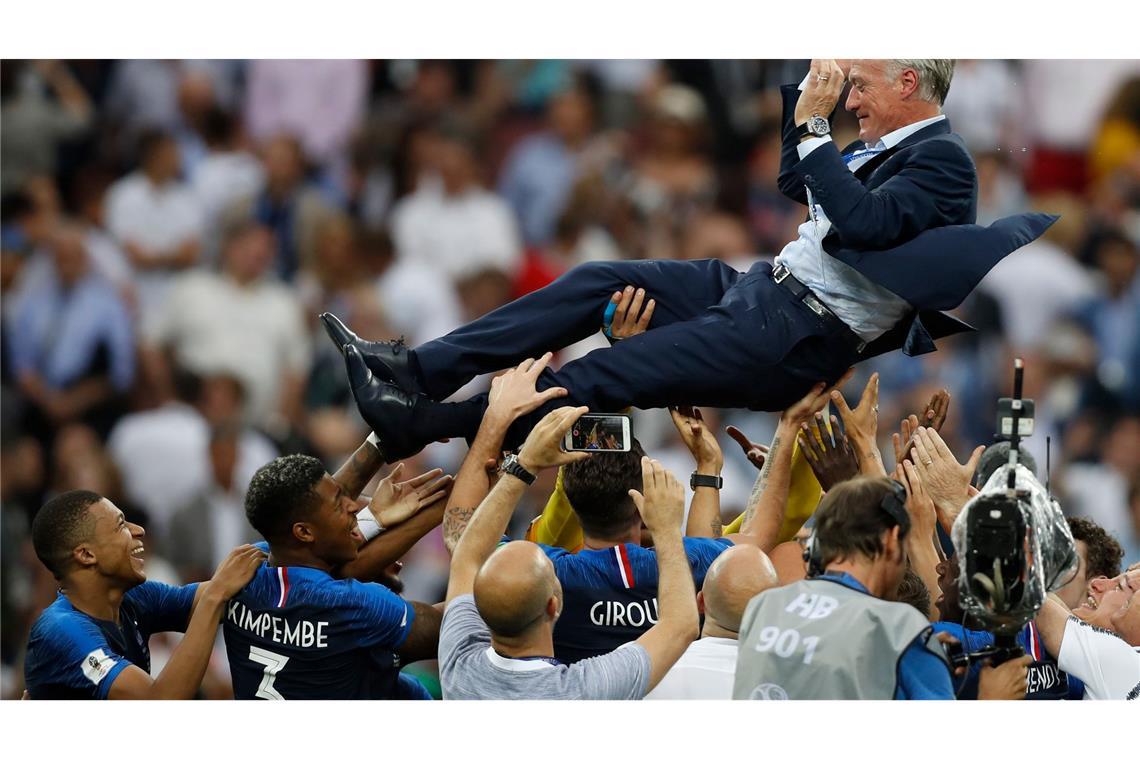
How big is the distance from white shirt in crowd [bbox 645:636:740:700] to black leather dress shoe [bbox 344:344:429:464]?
4.17 feet

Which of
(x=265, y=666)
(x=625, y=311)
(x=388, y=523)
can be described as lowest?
(x=265, y=666)

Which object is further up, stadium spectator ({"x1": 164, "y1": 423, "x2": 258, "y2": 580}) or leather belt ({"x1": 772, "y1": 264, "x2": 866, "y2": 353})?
leather belt ({"x1": 772, "y1": 264, "x2": 866, "y2": 353})

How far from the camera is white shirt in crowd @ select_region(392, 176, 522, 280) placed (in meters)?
10.5

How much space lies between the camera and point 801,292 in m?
5.28

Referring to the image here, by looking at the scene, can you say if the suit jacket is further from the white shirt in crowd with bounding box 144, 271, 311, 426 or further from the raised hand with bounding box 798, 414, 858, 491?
the white shirt in crowd with bounding box 144, 271, 311, 426

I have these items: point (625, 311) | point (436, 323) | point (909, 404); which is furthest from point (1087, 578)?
point (436, 323)

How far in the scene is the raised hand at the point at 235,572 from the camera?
4914 millimetres

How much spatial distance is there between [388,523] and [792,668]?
179 centimetres

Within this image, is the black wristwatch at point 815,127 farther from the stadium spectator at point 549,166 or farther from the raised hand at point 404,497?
the stadium spectator at point 549,166

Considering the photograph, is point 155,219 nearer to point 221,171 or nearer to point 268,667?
point 221,171

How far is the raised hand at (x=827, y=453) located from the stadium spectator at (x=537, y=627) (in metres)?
1.03

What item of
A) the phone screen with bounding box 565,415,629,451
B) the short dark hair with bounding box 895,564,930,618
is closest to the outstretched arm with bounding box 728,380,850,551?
the phone screen with bounding box 565,415,629,451

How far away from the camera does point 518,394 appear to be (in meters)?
5.19

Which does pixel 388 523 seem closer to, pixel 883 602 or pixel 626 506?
pixel 626 506
